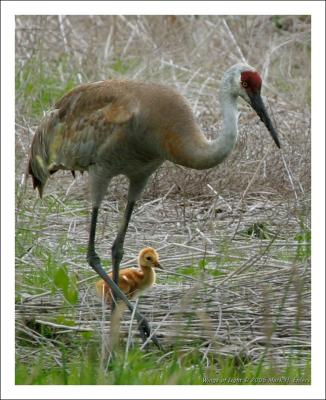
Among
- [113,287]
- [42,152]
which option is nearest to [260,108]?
[113,287]

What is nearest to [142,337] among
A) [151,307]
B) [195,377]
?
[151,307]

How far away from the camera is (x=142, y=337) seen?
474cm

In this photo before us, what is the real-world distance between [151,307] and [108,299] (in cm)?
23

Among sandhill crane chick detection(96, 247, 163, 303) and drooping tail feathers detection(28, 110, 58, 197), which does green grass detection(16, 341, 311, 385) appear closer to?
sandhill crane chick detection(96, 247, 163, 303)

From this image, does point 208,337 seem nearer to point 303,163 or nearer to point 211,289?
point 211,289

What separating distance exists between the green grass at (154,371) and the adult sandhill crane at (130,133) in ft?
1.57

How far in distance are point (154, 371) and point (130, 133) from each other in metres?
1.16

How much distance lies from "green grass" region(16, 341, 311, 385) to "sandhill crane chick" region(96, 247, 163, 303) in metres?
0.70

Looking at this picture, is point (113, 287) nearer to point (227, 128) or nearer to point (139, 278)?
point (139, 278)

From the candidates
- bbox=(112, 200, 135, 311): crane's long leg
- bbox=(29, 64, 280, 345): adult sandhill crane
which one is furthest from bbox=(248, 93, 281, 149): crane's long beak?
bbox=(112, 200, 135, 311): crane's long leg

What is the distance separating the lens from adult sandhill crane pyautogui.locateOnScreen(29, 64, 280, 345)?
4395mm

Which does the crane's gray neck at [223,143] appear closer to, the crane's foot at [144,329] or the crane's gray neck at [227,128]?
the crane's gray neck at [227,128]

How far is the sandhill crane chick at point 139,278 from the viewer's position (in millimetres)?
5082

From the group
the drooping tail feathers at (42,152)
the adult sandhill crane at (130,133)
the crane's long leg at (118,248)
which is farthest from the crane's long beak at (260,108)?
the drooping tail feathers at (42,152)
